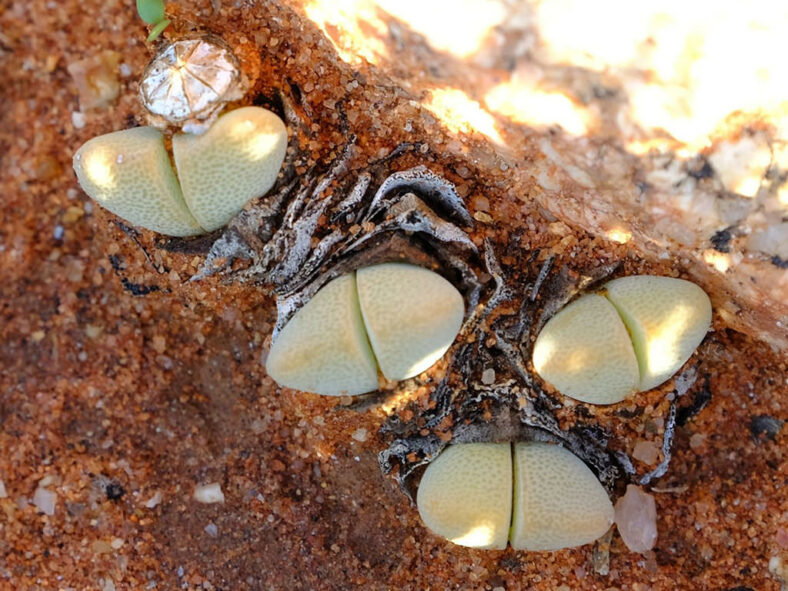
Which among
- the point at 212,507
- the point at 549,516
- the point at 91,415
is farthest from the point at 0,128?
the point at 549,516

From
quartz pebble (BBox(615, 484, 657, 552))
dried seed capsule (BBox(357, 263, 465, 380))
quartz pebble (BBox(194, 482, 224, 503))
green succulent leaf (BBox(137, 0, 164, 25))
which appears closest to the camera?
dried seed capsule (BBox(357, 263, 465, 380))

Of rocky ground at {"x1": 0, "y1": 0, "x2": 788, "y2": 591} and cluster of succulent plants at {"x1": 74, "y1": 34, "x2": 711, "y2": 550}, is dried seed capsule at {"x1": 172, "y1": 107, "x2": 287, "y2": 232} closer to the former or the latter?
cluster of succulent plants at {"x1": 74, "y1": 34, "x2": 711, "y2": 550}

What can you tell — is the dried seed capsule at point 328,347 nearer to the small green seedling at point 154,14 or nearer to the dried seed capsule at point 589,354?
the dried seed capsule at point 589,354

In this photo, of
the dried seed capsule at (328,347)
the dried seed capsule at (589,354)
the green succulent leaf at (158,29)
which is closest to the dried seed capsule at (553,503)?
the dried seed capsule at (589,354)

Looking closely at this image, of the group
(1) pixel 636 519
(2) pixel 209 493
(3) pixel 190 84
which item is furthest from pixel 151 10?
(1) pixel 636 519

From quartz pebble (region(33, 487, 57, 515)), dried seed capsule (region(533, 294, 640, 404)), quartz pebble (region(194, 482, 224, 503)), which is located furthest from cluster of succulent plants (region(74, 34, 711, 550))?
quartz pebble (region(33, 487, 57, 515))

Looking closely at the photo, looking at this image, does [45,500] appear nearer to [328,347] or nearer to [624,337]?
[328,347]
